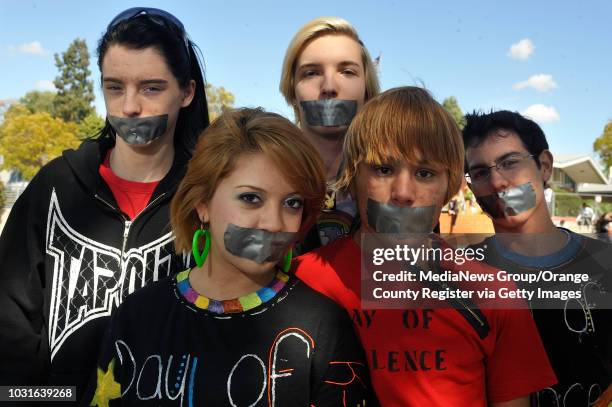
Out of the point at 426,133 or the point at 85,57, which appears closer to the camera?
the point at 426,133

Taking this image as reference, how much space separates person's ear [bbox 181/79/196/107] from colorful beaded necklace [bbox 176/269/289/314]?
1.02 metres

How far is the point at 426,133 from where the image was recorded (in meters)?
1.97

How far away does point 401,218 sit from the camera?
1.92 m

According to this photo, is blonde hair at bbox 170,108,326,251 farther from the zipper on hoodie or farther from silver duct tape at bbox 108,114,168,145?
silver duct tape at bbox 108,114,168,145

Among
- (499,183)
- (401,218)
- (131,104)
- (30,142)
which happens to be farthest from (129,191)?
(30,142)

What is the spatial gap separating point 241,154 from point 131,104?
764 millimetres

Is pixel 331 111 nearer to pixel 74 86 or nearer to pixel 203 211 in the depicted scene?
pixel 203 211

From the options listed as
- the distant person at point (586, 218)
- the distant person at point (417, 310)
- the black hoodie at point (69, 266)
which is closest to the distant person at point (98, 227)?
the black hoodie at point (69, 266)

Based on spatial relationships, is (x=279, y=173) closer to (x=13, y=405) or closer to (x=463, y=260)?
(x=463, y=260)

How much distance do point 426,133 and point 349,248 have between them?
21.9 inches

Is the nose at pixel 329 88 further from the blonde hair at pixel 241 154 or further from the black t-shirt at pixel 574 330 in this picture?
the black t-shirt at pixel 574 330

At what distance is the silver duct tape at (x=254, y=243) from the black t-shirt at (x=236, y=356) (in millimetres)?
162

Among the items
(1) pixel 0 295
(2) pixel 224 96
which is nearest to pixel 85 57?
(2) pixel 224 96

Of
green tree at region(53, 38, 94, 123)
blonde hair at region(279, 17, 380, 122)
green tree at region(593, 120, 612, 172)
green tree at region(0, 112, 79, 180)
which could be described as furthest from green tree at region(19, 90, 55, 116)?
blonde hair at region(279, 17, 380, 122)
